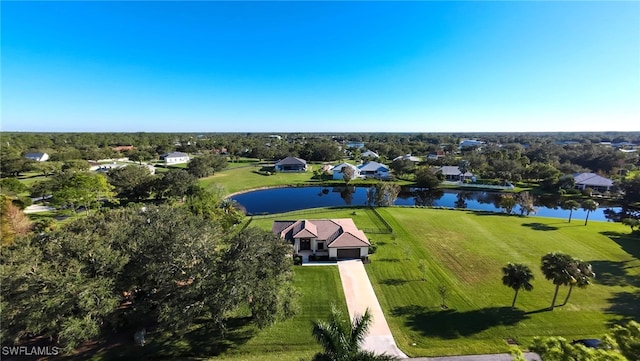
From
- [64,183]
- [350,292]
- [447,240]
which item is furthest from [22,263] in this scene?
[64,183]

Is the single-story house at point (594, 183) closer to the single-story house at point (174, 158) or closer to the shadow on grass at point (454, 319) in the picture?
the shadow on grass at point (454, 319)

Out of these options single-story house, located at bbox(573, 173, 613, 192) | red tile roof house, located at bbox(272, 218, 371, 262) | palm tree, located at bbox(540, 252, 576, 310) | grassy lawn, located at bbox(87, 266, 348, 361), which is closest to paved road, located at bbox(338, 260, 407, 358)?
red tile roof house, located at bbox(272, 218, 371, 262)

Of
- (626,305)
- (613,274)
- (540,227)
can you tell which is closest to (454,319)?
(626,305)

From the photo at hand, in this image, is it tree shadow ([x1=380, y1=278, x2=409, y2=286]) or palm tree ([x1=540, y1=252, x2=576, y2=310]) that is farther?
tree shadow ([x1=380, y1=278, x2=409, y2=286])

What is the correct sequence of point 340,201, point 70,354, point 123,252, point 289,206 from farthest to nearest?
point 340,201, point 289,206, point 123,252, point 70,354

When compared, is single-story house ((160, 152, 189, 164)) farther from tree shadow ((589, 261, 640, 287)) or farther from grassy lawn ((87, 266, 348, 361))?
tree shadow ((589, 261, 640, 287))

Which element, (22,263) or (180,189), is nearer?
(22,263)

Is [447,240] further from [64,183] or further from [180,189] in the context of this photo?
[64,183]
